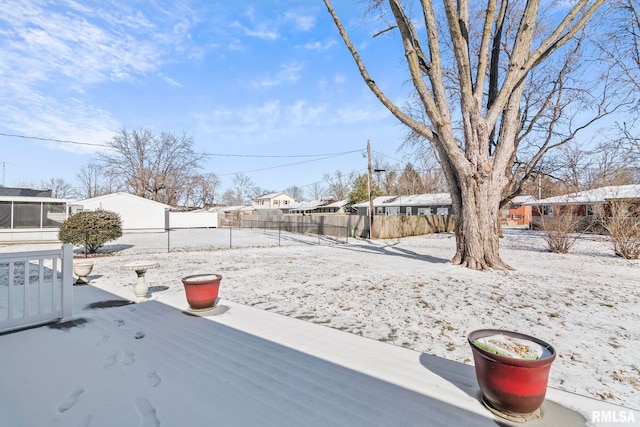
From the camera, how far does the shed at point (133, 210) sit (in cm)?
2162

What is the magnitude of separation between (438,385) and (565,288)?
209 inches

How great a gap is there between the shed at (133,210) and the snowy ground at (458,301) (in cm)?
1542

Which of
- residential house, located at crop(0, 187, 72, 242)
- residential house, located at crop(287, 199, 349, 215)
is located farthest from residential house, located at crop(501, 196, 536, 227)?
residential house, located at crop(0, 187, 72, 242)

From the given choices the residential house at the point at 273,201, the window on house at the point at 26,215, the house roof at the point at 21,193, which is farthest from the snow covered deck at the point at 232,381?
the residential house at the point at 273,201

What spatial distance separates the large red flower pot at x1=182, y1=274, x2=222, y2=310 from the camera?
4250 millimetres

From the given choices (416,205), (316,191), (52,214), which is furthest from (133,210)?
(316,191)

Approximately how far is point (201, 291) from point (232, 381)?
2046mm

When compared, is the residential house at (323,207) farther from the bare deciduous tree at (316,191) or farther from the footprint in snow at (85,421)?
the footprint in snow at (85,421)

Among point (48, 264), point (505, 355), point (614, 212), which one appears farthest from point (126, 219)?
point (614, 212)

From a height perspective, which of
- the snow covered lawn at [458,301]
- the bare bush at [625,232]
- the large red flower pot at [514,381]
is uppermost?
the bare bush at [625,232]

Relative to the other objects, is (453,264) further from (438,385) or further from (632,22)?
(632,22)

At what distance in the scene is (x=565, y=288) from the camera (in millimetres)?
6031

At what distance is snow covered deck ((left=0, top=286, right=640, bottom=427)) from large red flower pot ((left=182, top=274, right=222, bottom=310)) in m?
0.57

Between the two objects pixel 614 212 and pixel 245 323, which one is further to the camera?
pixel 614 212
